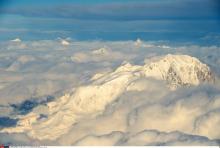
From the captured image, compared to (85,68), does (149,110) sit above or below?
below

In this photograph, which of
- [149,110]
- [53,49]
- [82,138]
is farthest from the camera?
[149,110]

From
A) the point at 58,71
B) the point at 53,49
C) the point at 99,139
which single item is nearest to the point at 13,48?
the point at 53,49

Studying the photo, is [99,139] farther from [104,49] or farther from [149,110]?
[149,110]

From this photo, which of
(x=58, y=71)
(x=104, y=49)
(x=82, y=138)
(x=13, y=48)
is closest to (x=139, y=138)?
(x=82, y=138)

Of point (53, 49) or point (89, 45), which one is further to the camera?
point (53, 49)

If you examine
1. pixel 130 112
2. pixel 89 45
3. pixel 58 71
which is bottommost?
pixel 130 112

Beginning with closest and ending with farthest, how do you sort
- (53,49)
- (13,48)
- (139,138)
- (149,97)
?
(139,138), (13,48), (53,49), (149,97)
